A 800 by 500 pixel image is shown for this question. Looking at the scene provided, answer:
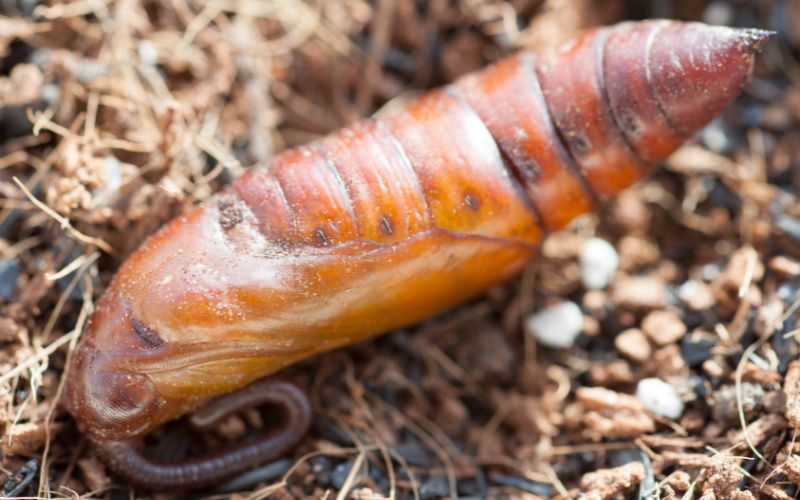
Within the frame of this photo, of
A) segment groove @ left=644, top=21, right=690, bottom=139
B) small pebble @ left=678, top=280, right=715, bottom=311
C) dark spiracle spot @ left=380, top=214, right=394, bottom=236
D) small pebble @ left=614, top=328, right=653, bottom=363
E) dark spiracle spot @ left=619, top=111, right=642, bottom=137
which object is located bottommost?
small pebble @ left=614, top=328, right=653, bottom=363

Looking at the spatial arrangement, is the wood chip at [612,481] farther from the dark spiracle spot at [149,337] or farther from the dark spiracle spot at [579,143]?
the dark spiracle spot at [149,337]

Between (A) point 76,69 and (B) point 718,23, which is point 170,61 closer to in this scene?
(A) point 76,69

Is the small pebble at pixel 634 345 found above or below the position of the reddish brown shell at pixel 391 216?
below

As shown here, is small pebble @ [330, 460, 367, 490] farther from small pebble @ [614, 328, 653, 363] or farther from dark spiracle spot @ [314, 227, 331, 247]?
small pebble @ [614, 328, 653, 363]

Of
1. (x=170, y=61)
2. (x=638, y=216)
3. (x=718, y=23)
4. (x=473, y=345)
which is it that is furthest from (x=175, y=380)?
(x=718, y=23)

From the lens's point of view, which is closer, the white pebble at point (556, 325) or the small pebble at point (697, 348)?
the small pebble at point (697, 348)

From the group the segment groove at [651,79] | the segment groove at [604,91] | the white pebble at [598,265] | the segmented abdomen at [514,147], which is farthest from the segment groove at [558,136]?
the white pebble at [598,265]

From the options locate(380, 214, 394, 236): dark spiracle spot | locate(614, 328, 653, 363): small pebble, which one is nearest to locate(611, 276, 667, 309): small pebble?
locate(614, 328, 653, 363): small pebble
